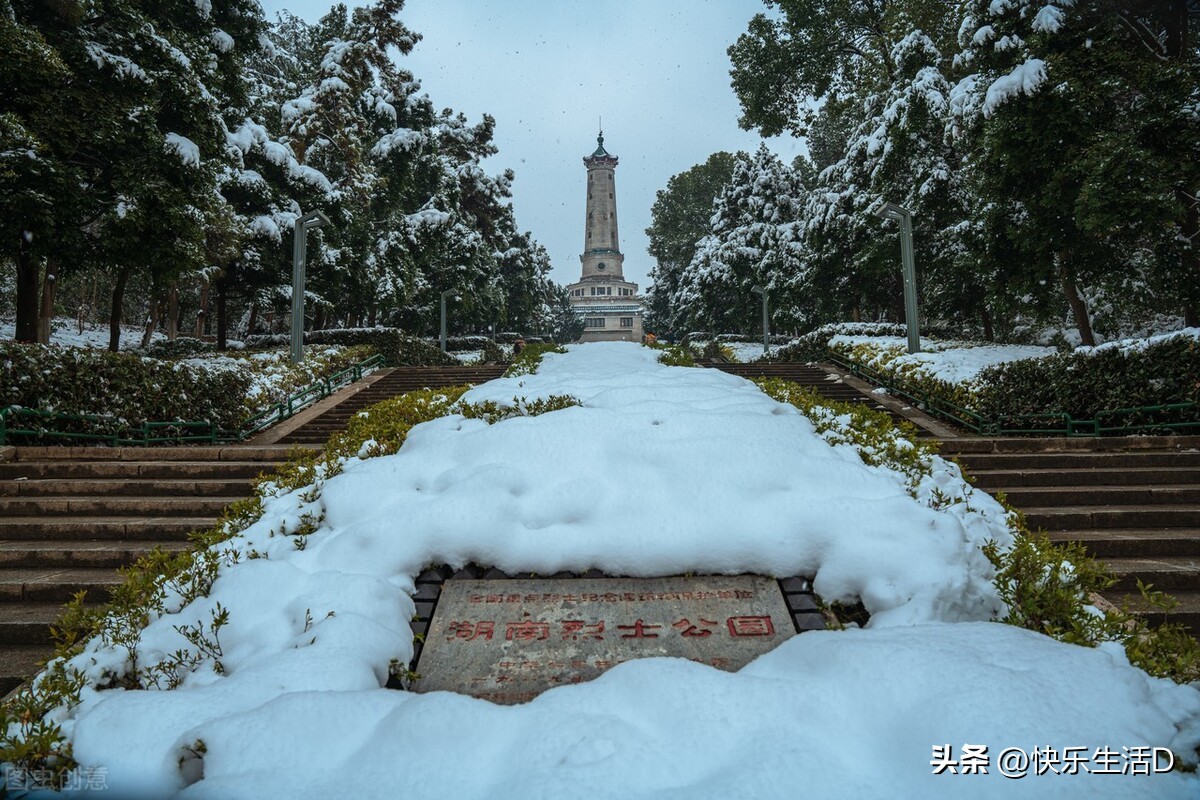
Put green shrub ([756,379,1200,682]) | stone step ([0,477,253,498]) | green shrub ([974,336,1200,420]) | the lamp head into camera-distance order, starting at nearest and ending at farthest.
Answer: green shrub ([756,379,1200,682]) < stone step ([0,477,253,498]) < green shrub ([974,336,1200,420]) < the lamp head

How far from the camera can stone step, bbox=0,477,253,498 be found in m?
7.02

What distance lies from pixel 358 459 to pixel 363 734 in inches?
149

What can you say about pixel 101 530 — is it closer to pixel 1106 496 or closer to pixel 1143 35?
pixel 1106 496

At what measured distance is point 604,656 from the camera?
11.6 feet

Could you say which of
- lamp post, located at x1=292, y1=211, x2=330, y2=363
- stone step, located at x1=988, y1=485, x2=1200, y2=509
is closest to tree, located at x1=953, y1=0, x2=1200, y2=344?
stone step, located at x1=988, y1=485, x2=1200, y2=509

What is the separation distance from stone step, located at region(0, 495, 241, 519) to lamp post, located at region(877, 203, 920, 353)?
1373 centimetres

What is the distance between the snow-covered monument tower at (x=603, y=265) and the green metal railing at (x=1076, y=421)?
57695mm

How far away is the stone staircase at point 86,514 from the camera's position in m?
4.95

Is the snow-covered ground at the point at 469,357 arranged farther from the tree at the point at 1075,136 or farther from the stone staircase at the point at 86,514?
the tree at the point at 1075,136

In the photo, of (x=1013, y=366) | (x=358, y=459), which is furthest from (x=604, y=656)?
(x=1013, y=366)

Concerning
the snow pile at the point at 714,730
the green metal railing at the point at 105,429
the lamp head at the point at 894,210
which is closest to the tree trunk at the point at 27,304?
the green metal railing at the point at 105,429

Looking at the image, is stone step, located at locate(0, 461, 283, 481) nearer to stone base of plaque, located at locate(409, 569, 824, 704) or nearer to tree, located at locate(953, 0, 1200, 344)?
stone base of plaque, located at locate(409, 569, 824, 704)

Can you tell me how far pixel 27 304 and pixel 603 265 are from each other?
59.5 m

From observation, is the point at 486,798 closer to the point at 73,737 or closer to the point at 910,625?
the point at 73,737
